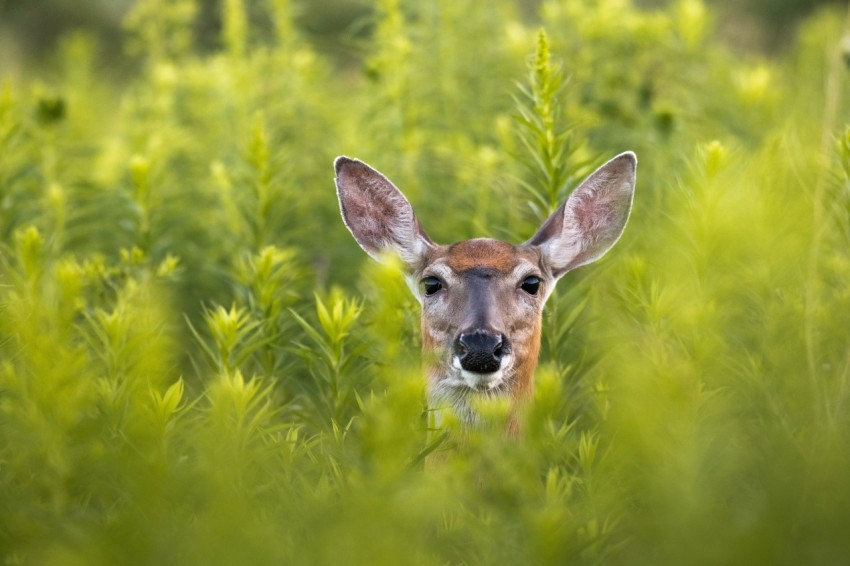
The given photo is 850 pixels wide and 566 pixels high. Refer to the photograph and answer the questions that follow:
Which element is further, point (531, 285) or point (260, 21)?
point (260, 21)

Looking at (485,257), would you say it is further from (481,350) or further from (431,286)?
(481,350)

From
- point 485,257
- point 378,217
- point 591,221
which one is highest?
point 591,221

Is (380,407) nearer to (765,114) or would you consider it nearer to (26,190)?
(26,190)

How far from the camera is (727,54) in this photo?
704cm

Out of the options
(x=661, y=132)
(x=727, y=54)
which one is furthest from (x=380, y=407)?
(x=727, y=54)

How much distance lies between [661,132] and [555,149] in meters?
1.93

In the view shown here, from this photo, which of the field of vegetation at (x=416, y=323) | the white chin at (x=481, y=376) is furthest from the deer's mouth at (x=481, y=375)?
the field of vegetation at (x=416, y=323)

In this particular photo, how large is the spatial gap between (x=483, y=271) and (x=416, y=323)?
0.34 m

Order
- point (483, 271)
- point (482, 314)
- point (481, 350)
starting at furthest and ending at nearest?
1. point (483, 271)
2. point (482, 314)
3. point (481, 350)

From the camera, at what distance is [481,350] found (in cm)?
A: 359

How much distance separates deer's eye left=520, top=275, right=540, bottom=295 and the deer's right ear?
0.50 metres

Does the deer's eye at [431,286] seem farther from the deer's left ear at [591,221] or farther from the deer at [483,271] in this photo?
the deer's left ear at [591,221]

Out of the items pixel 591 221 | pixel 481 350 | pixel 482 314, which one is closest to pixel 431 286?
pixel 482 314

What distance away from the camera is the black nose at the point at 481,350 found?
358cm
